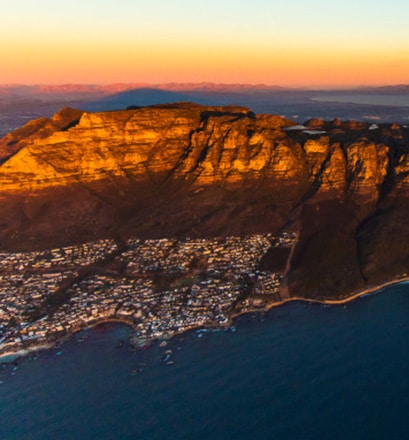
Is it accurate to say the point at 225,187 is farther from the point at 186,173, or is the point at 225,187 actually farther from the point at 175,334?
the point at 175,334

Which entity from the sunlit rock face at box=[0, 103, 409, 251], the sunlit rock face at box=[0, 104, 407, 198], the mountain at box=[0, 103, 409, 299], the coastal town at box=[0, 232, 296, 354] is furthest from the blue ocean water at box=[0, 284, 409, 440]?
the sunlit rock face at box=[0, 104, 407, 198]

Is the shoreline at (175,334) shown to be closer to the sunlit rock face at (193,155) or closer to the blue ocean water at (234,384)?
the blue ocean water at (234,384)

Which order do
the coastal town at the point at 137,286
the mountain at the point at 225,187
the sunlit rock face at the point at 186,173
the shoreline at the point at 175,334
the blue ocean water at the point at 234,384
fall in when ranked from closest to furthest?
the blue ocean water at the point at 234,384
the shoreline at the point at 175,334
the coastal town at the point at 137,286
the mountain at the point at 225,187
the sunlit rock face at the point at 186,173

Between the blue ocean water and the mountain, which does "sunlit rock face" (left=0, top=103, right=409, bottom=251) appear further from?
the blue ocean water

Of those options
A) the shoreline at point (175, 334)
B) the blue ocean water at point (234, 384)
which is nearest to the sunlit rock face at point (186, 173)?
the shoreline at point (175, 334)

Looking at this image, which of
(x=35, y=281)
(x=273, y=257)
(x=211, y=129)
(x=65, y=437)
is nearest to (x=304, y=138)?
(x=211, y=129)

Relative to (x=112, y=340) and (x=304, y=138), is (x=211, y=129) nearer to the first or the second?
(x=304, y=138)
